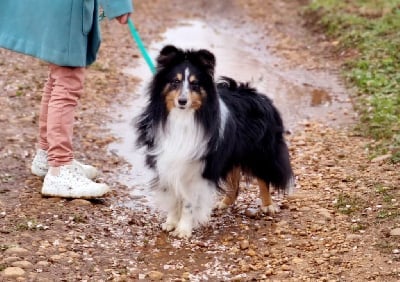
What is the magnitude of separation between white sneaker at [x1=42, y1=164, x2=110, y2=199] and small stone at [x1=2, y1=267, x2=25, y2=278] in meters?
1.16

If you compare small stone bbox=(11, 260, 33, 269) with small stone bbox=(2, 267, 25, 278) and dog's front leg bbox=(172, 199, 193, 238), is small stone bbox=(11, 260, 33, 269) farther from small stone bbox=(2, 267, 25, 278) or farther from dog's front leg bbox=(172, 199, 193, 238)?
dog's front leg bbox=(172, 199, 193, 238)

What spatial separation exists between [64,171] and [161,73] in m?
1.09

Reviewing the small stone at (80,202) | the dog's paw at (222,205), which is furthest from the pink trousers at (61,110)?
the dog's paw at (222,205)

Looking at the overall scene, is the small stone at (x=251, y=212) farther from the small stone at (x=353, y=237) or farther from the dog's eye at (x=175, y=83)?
the dog's eye at (x=175, y=83)

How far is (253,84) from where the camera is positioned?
28.8 ft

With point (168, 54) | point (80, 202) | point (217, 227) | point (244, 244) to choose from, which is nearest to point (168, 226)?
point (217, 227)

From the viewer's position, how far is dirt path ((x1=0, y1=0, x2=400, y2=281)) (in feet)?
13.3

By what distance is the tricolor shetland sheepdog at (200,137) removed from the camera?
4.39 metres

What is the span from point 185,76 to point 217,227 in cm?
113

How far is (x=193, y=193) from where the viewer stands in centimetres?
467

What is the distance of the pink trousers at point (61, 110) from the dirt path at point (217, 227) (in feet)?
1.06

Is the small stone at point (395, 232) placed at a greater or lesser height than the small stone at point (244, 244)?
greater

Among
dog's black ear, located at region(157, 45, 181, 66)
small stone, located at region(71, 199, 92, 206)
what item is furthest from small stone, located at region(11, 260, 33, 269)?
dog's black ear, located at region(157, 45, 181, 66)

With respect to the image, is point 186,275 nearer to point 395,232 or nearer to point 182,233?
point 182,233
